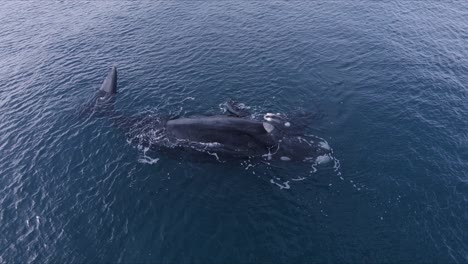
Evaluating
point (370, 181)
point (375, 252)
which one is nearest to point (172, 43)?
point (370, 181)

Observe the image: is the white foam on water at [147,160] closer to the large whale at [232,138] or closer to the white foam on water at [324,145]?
the large whale at [232,138]

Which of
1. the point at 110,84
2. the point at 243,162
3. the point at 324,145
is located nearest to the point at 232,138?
the point at 243,162

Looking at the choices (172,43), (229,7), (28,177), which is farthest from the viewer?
(229,7)

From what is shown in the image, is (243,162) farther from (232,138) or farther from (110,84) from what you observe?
(110,84)

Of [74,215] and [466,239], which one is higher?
[466,239]

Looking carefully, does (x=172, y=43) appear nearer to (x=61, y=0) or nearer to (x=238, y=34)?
(x=238, y=34)
